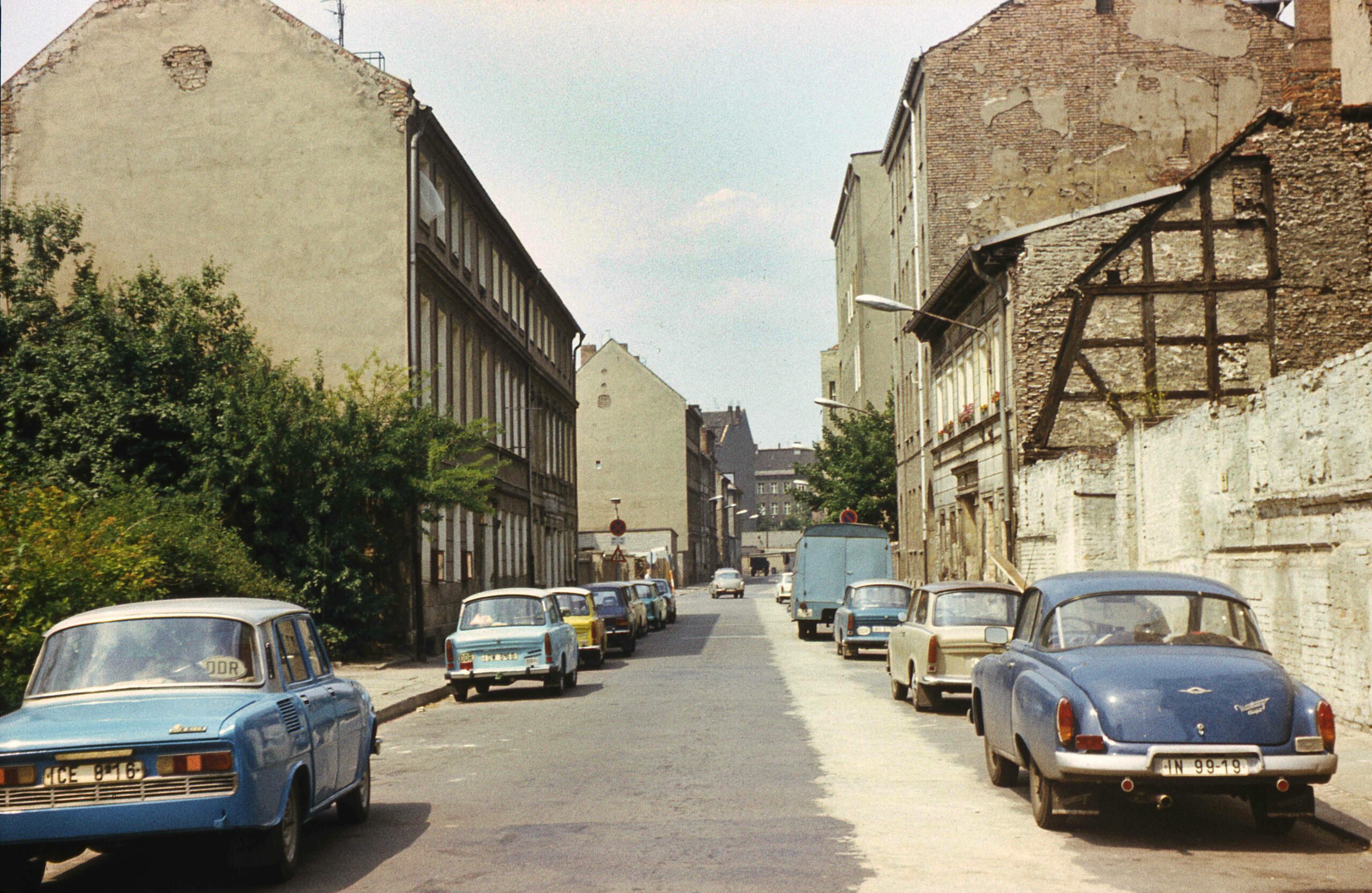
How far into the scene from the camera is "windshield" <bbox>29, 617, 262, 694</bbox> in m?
7.92

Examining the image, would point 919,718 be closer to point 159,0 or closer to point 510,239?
point 159,0

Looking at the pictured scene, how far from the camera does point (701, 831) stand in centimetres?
880

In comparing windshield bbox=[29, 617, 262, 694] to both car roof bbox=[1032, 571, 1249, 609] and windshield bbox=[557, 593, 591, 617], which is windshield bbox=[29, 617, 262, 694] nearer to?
car roof bbox=[1032, 571, 1249, 609]

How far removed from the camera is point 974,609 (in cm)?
1712

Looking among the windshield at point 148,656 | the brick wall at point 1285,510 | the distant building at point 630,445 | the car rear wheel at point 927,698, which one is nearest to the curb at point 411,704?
the car rear wheel at point 927,698

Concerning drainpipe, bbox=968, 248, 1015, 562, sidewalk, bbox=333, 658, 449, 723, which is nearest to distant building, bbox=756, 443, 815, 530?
drainpipe, bbox=968, 248, 1015, 562

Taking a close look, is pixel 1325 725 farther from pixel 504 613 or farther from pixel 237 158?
pixel 237 158

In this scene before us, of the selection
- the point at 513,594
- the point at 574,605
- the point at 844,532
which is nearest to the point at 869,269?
the point at 844,532

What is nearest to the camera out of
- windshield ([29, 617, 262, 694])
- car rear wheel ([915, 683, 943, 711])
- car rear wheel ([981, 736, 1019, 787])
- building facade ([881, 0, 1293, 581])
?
windshield ([29, 617, 262, 694])

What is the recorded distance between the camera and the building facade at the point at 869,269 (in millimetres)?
62656

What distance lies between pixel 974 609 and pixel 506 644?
675 centimetres

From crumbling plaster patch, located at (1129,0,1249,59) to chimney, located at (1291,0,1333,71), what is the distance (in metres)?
7.96

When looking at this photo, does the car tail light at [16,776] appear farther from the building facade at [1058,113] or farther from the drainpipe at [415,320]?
the building facade at [1058,113]

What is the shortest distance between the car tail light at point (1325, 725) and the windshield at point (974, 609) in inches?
345
